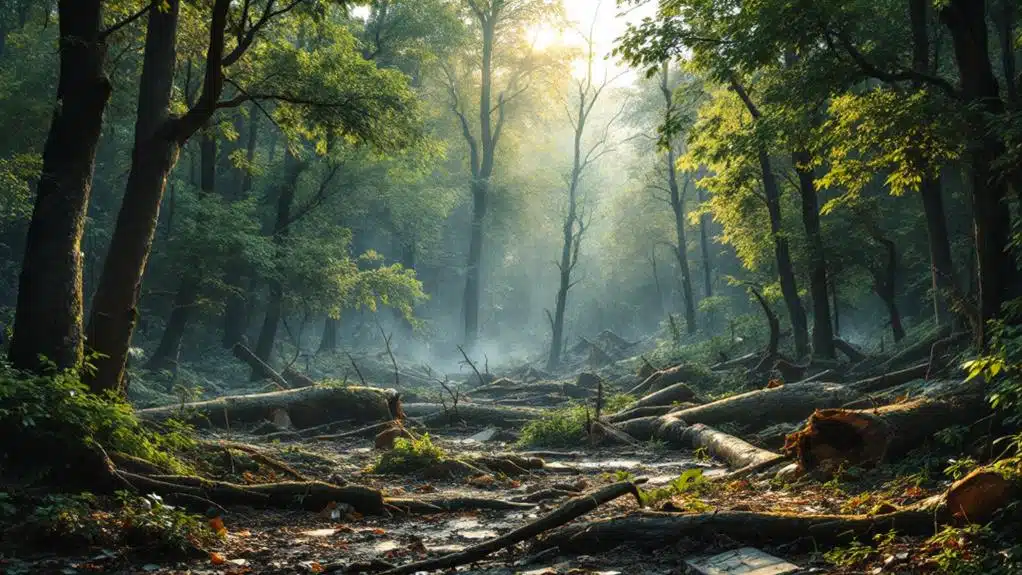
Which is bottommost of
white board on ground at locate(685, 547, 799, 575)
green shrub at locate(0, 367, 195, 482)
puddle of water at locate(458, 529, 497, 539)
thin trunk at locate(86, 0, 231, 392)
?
puddle of water at locate(458, 529, 497, 539)

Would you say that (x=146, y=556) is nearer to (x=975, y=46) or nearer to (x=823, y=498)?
(x=823, y=498)

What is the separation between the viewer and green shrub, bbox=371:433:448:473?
1003 centimetres

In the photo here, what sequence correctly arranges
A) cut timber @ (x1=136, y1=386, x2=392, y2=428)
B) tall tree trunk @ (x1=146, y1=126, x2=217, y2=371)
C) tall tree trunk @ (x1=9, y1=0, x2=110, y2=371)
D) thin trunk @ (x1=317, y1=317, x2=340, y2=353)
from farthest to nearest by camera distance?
thin trunk @ (x1=317, y1=317, x2=340, y2=353)
tall tree trunk @ (x1=146, y1=126, x2=217, y2=371)
cut timber @ (x1=136, y1=386, x2=392, y2=428)
tall tree trunk @ (x1=9, y1=0, x2=110, y2=371)

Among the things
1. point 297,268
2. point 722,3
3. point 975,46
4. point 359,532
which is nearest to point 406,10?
point 297,268

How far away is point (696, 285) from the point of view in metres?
53.0

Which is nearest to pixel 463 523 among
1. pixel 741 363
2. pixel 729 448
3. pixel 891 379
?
pixel 729 448

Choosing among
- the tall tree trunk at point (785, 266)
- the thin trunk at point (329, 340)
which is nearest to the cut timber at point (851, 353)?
the tall tree trunk at point (785, 266)

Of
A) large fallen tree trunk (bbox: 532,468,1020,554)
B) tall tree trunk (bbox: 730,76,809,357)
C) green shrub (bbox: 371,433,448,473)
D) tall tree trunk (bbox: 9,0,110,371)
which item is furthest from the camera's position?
tall tree trunk (bbox: 730,76,809,357)

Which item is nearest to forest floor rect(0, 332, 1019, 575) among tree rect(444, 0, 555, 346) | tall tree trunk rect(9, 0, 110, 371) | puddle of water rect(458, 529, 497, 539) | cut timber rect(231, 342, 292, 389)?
puddle of water rect(458, 529, 497, 539)

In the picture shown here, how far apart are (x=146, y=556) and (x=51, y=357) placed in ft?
9.06

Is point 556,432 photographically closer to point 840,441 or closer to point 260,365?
point 840,441

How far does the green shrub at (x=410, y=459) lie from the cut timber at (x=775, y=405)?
498cm

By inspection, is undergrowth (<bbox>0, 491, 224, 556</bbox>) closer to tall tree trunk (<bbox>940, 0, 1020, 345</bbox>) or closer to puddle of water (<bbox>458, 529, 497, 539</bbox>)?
puddle of water (<bbox>458, 529, 497, 539</bbox>)

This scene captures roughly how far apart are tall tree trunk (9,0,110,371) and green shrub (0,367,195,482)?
56 centimetres
